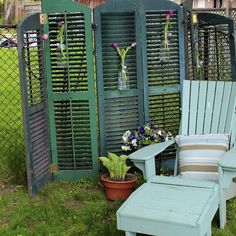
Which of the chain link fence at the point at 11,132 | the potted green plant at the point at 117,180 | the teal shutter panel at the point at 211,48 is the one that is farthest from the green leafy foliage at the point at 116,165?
the teal shutter panel at the point at 211,48

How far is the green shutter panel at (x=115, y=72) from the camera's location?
476cm

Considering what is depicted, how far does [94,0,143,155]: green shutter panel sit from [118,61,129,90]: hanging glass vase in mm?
45

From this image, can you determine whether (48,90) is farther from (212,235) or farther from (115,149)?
(212,235)

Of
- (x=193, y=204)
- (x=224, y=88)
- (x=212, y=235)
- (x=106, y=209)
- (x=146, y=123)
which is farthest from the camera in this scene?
(x=146, y=123)

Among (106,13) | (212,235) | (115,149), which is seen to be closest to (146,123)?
(115,149)

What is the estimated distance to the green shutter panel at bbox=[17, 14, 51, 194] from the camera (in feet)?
14.3

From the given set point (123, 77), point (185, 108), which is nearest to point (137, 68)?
point (123, 77)

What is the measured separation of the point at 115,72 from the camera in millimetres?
4855

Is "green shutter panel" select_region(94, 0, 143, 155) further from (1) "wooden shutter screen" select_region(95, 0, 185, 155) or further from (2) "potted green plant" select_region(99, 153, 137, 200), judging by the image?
(2) "potted green plant" select_region(99, 153, 137, 200)

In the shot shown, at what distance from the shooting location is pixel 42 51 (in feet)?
15.5

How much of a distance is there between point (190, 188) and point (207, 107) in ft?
3.83

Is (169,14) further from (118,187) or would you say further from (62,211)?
(62,211)

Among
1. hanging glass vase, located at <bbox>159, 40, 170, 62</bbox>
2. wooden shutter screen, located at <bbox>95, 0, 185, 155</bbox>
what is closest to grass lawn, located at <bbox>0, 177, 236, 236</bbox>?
wooden shutter screen, located at <bbox>95, 0, 185, 155</bbox>

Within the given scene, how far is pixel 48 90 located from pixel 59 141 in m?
0.54
